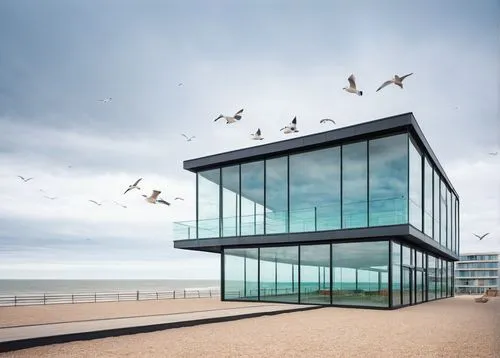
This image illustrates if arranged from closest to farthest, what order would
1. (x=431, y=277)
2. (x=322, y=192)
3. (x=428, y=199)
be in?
1. (x=322, y=192)
2. (x=428, y=199)
3. (x=431, y=277)

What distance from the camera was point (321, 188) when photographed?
2500 cm

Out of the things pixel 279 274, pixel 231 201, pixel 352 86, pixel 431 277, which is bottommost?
pixel 431 277

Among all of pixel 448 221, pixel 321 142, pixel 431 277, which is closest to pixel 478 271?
pixel 448 221

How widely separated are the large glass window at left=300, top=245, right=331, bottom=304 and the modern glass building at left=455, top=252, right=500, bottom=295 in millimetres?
108886

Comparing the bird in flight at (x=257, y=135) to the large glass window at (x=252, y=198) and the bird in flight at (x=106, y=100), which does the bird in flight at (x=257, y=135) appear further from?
the bird in flight at (x=106, y=100)

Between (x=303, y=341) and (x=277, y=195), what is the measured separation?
14822 millimetres

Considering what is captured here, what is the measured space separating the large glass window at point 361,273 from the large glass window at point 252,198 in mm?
4496

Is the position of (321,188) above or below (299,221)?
above

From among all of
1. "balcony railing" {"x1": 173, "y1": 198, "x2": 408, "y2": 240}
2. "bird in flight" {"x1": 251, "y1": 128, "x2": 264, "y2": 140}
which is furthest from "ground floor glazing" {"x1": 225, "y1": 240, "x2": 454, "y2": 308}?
"bird in flight" {"x1": 251, "y1": 128, "x2": 264, "y2": 140}

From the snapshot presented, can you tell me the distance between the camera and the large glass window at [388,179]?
73.8 feet

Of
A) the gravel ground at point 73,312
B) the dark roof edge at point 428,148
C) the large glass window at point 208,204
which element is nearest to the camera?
the gravel ground at point 73,312

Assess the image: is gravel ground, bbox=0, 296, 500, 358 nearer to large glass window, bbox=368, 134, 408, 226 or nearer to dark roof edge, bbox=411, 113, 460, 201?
large glass window, bbox=368, 134, 408, 226

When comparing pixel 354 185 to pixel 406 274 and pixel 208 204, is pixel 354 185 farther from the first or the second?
pixel 208 204

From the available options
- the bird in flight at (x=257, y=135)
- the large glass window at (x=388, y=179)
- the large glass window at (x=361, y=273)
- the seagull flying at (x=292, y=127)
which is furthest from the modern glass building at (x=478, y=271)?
the seagull flying at (x=292, y=127)
